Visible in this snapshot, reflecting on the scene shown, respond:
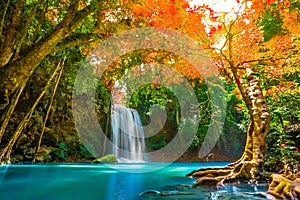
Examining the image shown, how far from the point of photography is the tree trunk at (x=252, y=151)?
601 centimetres

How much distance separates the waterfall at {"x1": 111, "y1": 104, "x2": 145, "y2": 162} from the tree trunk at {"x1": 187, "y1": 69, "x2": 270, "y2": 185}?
10.9 meters

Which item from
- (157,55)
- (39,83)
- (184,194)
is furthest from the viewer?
(39,83)

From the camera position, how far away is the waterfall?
17.3m

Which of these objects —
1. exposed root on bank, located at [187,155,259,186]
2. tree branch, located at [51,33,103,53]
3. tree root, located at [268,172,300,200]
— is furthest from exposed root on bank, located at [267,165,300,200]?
tree branch, located at [51,33,103,53]

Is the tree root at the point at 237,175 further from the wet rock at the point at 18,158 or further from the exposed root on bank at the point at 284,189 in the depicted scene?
the wet rock at the point at 18,158

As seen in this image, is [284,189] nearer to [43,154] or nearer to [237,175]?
[237,175]

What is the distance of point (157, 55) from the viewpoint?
24.3 feet

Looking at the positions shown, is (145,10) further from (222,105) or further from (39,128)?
(222,105)

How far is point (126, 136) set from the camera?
17.9 metres

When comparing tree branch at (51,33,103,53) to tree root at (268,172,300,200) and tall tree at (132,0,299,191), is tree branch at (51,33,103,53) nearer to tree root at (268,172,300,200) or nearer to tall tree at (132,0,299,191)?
tall tree at (132,0,299,191)

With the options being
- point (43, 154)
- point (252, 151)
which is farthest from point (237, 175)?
point (43, 154)

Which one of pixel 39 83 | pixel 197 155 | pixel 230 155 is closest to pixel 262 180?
pixel 39 83

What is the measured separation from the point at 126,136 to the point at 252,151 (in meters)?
12.5

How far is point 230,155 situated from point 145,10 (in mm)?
19916
